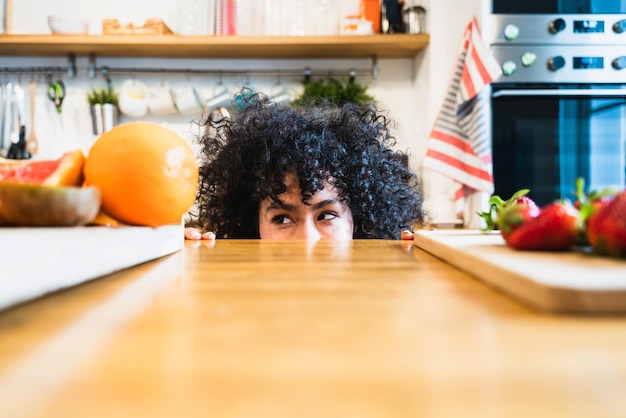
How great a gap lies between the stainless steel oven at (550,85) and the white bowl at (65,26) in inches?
64.8

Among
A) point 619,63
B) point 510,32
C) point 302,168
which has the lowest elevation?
point 302,168

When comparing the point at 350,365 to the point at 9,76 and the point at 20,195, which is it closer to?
the point at 20,195

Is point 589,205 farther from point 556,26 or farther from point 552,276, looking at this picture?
point 556,26

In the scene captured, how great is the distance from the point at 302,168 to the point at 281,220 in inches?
5.3

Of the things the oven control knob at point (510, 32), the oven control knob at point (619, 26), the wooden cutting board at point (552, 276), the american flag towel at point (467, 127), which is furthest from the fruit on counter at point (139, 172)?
the oven control knob at point (619, 26)

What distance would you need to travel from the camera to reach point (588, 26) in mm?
1992

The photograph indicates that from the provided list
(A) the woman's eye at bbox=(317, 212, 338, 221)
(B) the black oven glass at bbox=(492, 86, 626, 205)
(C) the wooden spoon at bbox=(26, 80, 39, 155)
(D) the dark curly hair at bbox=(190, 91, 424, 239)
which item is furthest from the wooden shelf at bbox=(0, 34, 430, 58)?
(A) the woman's eye at bbox=(317, 212, 338, 221)

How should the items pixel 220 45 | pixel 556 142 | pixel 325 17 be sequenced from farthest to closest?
pixel 325 17 < pixel 220 45 < pixel 556 142

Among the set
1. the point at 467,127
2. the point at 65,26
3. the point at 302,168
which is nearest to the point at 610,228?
the point at 302,168

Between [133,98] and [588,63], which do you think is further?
[133,98]

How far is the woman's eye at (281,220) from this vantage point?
1.20m

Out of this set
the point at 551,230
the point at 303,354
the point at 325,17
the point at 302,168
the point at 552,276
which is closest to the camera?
the point at 303,354

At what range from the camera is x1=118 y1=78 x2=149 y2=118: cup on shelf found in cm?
240

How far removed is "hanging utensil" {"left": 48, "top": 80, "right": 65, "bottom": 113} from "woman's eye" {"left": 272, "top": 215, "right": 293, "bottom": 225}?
1704mm
